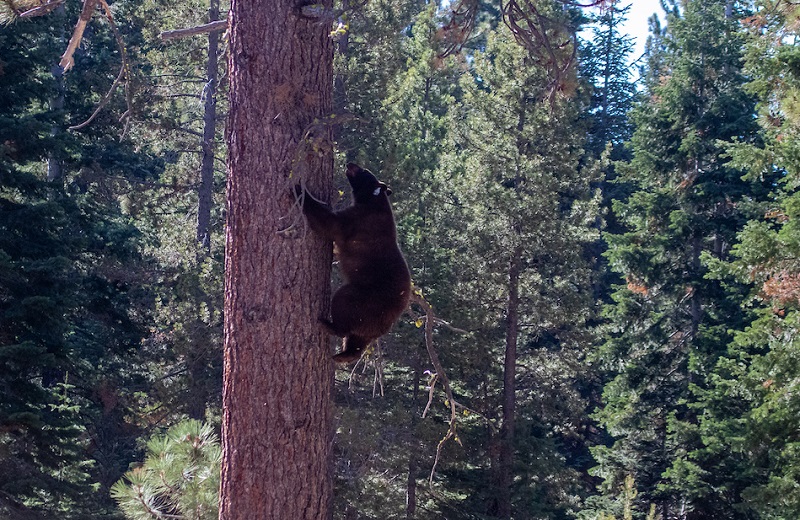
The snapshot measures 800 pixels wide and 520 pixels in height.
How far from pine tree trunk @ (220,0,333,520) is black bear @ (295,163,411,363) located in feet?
2.19

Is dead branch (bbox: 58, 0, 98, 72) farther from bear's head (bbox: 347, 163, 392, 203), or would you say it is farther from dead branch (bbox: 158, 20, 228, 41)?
bear's head (bbox: 347, 163, 392, 203)

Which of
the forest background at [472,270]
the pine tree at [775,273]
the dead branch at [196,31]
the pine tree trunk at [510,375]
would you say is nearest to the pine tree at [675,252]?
the forest background at [472,270]

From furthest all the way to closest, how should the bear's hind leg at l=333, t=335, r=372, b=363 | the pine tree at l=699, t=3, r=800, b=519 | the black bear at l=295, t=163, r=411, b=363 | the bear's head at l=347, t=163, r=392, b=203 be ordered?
the pine tree at l=699, t=3, r=800, b=519, the bear's head at l=347, t=163, r=392, b=203, the bear's hind leg at l=333, t=335, r=372, b=363, the black bear at l=295, t=163, r=411, b=363

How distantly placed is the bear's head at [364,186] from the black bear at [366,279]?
0.57ft

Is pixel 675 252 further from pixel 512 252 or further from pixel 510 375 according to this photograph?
pixel 510 375

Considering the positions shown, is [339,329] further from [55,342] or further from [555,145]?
[555,145]

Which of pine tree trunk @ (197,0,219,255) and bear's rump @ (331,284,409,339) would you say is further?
pine tree trunk @ (197,0,219,255)

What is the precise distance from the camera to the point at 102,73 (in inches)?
719

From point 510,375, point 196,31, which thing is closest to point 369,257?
point 196,31

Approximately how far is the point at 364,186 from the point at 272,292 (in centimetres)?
209

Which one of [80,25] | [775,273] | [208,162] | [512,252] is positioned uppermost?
[80,25]

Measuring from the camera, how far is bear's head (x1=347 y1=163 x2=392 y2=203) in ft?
19.6

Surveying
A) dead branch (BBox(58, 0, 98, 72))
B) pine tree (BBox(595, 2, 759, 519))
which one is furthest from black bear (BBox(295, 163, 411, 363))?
pine tree (BBox(595, 2, 759, 519))

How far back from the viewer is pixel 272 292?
4.15 meters
